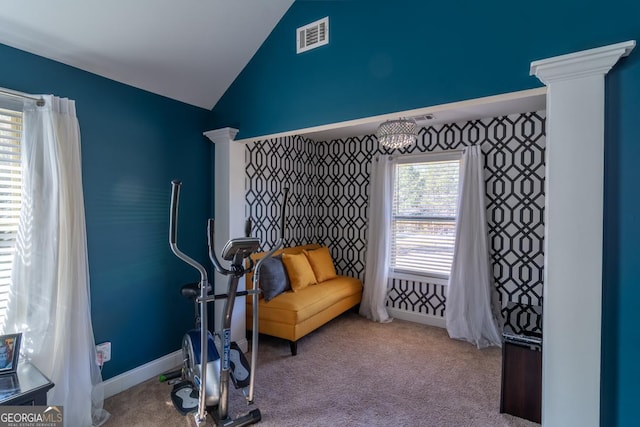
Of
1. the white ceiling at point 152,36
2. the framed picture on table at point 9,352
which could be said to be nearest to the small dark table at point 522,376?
the white ceiling at point 152,36

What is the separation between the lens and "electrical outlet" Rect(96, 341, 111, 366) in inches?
93.0

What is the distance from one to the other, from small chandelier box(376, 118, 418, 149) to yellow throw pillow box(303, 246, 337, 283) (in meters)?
1.70

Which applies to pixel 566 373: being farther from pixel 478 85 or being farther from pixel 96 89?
pixel 96 89

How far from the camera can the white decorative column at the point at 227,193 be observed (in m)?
3.01

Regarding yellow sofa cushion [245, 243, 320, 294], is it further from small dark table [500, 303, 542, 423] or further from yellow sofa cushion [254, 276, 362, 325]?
small dark table [500, 303, 542, 423]

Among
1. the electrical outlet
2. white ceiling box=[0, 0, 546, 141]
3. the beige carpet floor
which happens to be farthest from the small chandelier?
the electrical outlet

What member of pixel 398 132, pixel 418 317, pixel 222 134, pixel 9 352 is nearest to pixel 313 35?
pixel 398 132

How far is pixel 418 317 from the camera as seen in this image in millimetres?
4047

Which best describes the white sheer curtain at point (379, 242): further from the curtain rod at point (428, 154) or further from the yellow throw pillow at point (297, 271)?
the yellow throw pillow at point (297, 271)

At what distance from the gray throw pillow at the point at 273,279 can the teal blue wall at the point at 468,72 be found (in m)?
1.40

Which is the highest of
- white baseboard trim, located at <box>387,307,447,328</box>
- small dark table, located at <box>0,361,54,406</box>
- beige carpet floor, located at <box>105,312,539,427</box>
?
small dark table, located at <box>0,361,54,406</box>

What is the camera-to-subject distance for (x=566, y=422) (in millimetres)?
1530

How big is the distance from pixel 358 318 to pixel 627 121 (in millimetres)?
3319

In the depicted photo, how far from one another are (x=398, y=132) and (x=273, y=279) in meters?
1.87
